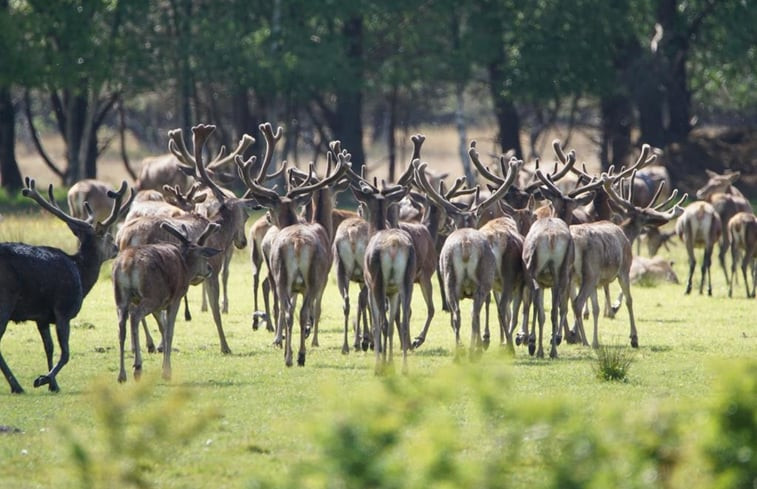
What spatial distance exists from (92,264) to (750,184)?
95.1ft

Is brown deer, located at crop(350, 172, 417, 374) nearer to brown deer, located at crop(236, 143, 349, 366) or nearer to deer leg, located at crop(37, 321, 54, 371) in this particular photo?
brown deer, located at crop(236, 143, 349, 366)

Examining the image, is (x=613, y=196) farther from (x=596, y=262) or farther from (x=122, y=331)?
(x=122, y=331)

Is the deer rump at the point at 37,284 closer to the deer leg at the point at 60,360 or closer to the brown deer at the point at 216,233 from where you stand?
the deer leg at the point at 60,360

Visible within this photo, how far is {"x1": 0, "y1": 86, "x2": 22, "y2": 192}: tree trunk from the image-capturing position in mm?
41156

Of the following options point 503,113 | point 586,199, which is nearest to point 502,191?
point 586,199

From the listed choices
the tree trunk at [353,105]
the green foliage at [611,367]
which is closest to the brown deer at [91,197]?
the tree trunk at [353,105]

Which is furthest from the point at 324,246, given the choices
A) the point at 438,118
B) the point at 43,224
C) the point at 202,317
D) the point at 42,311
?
the point at 438,118

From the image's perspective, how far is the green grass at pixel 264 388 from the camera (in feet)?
26.6

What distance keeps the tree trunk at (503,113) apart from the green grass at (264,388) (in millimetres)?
20963

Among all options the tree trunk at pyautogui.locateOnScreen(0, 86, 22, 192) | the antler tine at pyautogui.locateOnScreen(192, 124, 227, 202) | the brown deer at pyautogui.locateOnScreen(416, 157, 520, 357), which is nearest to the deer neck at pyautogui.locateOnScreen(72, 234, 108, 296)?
the antler tine at pyautogui.locateOnScreen(192, 124, 227, 202)

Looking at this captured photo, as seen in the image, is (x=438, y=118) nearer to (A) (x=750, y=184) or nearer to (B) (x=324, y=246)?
(A) (x=750, y=184)

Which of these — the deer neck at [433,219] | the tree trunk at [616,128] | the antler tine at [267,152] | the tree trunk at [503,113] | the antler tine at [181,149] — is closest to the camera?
the antler tine at [267,152]

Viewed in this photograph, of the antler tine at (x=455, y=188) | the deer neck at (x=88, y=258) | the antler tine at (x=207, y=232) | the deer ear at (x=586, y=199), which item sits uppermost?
the antler tine at (x=455, y=188)

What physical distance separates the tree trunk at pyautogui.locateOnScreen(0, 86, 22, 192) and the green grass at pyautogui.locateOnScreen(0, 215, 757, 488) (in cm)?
1918
